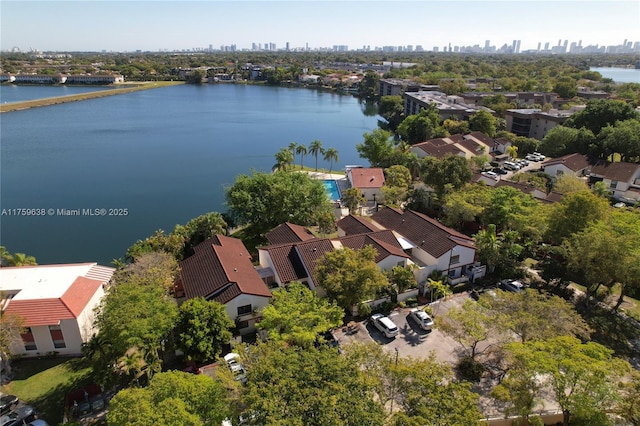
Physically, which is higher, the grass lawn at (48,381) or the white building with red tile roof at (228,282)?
the white building with red tile roof at (228,282)

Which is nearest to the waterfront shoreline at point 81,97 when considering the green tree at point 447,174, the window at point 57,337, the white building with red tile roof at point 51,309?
the white building with red tile roof at point 51,309

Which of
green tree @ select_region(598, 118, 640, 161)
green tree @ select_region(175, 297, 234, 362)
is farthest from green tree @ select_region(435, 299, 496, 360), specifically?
green tree @ select_region(598, 118, 640, 161)

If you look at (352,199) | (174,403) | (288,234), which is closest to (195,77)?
(352,199)

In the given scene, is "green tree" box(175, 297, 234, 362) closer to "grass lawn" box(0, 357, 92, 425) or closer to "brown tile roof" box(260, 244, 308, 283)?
"grass lawn" box(0, 357, 92, 425)

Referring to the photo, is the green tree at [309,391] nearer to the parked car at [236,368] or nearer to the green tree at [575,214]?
the parked car at [236,368]

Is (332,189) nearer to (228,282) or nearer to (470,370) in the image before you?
(228,282)
